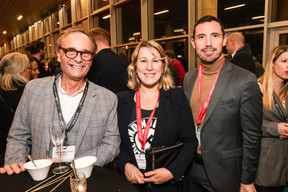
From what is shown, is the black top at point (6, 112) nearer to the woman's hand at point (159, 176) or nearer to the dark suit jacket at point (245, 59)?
the woman's hand at point (159, 176)

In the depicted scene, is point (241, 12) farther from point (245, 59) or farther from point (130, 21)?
point (130, 21)

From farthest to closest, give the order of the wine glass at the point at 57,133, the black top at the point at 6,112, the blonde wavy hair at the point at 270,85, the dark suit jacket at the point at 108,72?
the dark suit jacket at the point at 108,72 → the black top at the point at 6,112 → the blonde wavy hair at the point at 270,85 → the wine glass at the point at 57,133

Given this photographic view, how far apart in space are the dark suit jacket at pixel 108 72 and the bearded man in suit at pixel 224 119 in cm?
161

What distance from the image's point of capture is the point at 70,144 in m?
1.59

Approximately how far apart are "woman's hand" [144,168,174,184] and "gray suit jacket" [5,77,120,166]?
311 mm

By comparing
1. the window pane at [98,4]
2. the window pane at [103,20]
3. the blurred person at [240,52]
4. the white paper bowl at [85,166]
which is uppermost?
the window pane at [98,4]

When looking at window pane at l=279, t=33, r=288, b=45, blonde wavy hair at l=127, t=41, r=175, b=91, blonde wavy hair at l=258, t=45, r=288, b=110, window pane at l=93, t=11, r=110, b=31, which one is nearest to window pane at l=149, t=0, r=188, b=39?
window pane at l=279, t=33, r=288, b=45

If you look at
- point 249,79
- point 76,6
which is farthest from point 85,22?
point 249,79

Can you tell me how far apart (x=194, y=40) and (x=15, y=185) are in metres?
1.54

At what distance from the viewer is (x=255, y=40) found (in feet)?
13.3

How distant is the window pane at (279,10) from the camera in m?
3.57

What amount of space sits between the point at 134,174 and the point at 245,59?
317cm

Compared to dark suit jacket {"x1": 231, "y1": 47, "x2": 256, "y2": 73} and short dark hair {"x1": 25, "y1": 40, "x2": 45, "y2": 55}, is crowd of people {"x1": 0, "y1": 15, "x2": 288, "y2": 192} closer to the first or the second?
dark suit jacket {"x1": 231, "y1": 47, "x2": 256, "y2": 73}

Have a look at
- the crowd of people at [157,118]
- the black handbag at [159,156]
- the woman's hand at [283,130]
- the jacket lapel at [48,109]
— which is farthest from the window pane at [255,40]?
the jacket lapel at [48,109]
